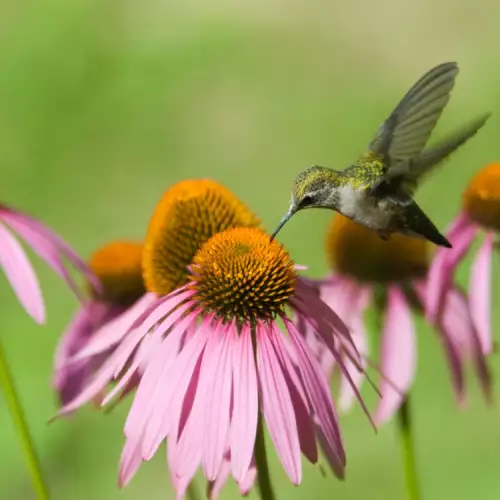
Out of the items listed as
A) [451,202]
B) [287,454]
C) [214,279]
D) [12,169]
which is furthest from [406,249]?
[12,169]

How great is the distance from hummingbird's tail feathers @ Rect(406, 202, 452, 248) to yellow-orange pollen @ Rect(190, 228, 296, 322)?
17 cm

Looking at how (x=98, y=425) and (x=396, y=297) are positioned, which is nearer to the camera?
(x=396, y=297)

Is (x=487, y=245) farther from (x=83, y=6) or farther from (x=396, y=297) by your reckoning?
(x=83, y=6)

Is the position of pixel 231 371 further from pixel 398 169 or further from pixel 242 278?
pixel 398 169

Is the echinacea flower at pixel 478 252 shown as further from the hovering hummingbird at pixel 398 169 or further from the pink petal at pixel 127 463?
the pink petal at pixel 127 463

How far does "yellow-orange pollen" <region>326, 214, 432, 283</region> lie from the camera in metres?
1.17

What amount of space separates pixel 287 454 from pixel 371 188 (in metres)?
0.30

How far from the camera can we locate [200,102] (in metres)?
3.71

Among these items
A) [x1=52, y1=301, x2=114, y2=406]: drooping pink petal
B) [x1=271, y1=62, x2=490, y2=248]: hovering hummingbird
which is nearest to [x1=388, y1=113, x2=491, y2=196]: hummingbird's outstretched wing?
[x1=271, y1=62, x2=490, y2=248]: hovering hummingbird

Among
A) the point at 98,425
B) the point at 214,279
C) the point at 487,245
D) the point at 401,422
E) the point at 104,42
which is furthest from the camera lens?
the point at 104,42

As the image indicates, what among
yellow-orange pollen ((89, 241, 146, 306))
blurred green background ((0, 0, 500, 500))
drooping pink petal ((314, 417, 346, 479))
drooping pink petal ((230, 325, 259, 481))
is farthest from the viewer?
blurred green background ((0, 0, 500, 500))

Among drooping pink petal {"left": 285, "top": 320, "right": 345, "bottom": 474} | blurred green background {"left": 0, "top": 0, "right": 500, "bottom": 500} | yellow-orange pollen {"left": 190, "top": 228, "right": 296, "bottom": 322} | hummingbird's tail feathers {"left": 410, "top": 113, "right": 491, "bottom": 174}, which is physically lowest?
blurred green background {"left": 0, "top": 0, "right": 500, "bottom": 500}

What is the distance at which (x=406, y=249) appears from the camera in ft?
3.85

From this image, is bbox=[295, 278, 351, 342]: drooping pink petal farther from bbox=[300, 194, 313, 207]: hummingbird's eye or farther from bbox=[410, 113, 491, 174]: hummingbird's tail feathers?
bbox=[410, 113, 491, 174]: hummingbird's tail feathers
